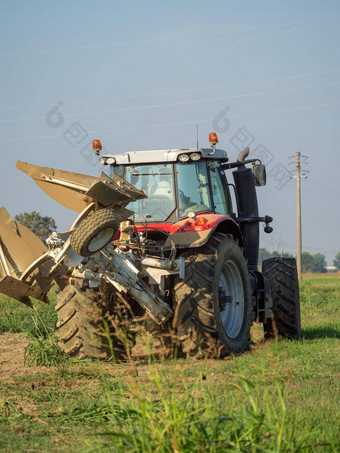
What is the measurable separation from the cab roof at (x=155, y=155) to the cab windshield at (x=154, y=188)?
0.28 ft

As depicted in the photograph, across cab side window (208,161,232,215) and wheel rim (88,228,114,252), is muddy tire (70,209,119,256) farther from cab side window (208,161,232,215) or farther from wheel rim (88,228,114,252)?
cab side window (208,161,232,215)

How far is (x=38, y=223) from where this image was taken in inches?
1783

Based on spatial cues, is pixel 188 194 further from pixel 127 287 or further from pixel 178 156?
pixel 127 287

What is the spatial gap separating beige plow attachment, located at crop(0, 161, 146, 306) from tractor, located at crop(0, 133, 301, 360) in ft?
0.03

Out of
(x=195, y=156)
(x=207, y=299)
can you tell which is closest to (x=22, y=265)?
(x=207, y=299)

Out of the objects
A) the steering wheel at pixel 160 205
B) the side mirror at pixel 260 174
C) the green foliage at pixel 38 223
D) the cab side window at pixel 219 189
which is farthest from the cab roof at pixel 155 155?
the green foliage at pixel 38 223

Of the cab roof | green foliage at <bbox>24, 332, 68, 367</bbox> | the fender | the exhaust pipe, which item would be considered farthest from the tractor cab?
green foliage at <bbox>24, 332, 68, 367</bbox>

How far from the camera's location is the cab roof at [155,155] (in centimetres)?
887

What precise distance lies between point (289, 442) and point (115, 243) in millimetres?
4620

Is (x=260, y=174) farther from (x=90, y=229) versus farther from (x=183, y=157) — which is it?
(x=90, y=229)

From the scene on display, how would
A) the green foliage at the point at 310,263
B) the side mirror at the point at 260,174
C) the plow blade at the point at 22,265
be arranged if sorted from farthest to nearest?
1. the green foliage at the point at 310,263
2. the side mirror at the point at 260,174
3. the plow blade at the point at 22,265

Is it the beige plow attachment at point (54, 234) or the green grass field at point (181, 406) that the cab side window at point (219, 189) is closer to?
the green grass field at point (181, 406)

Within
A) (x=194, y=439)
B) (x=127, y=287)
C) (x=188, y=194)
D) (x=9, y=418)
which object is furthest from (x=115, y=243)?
(x=194, y=439)

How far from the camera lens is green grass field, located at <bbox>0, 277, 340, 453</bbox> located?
365 cm
